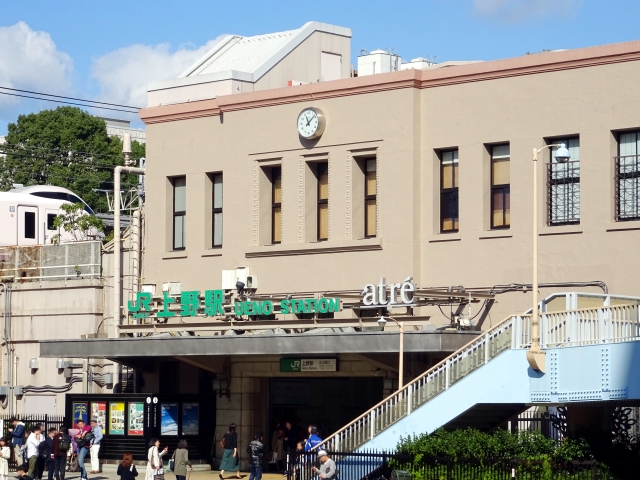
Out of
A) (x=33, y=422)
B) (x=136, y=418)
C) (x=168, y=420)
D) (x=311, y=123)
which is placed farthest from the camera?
(x=33, y=422)

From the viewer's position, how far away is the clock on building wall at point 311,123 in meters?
36.8

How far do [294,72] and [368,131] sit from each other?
7337mm

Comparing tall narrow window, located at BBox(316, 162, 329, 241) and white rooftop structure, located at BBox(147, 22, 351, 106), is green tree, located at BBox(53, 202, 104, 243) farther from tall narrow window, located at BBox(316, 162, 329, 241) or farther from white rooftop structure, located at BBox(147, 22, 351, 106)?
tall narrow window, located at BBox(316, 162, 329, 241)

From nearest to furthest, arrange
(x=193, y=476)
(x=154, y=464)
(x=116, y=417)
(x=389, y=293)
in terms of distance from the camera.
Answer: (x=154, y=464), (x=389, y=293), (x=193, y=476), (x=116, y=417)

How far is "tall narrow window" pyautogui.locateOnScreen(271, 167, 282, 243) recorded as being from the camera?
3838 centimetres

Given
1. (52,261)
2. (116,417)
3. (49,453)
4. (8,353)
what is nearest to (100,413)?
(116,417)

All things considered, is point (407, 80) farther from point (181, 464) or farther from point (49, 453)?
point (49, 453)

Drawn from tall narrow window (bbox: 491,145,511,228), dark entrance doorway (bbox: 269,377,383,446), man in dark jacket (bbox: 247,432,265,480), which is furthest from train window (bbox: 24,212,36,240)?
tall narrow window (bbox: 491,145,511,228)

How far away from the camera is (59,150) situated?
91.2 m

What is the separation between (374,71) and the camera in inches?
1590

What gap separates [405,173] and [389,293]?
11.0 ft

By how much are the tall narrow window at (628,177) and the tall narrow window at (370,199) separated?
698 cm

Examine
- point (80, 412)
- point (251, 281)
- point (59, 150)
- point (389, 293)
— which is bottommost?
point (80, 412)

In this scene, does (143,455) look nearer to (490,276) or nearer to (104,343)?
(104,343)
